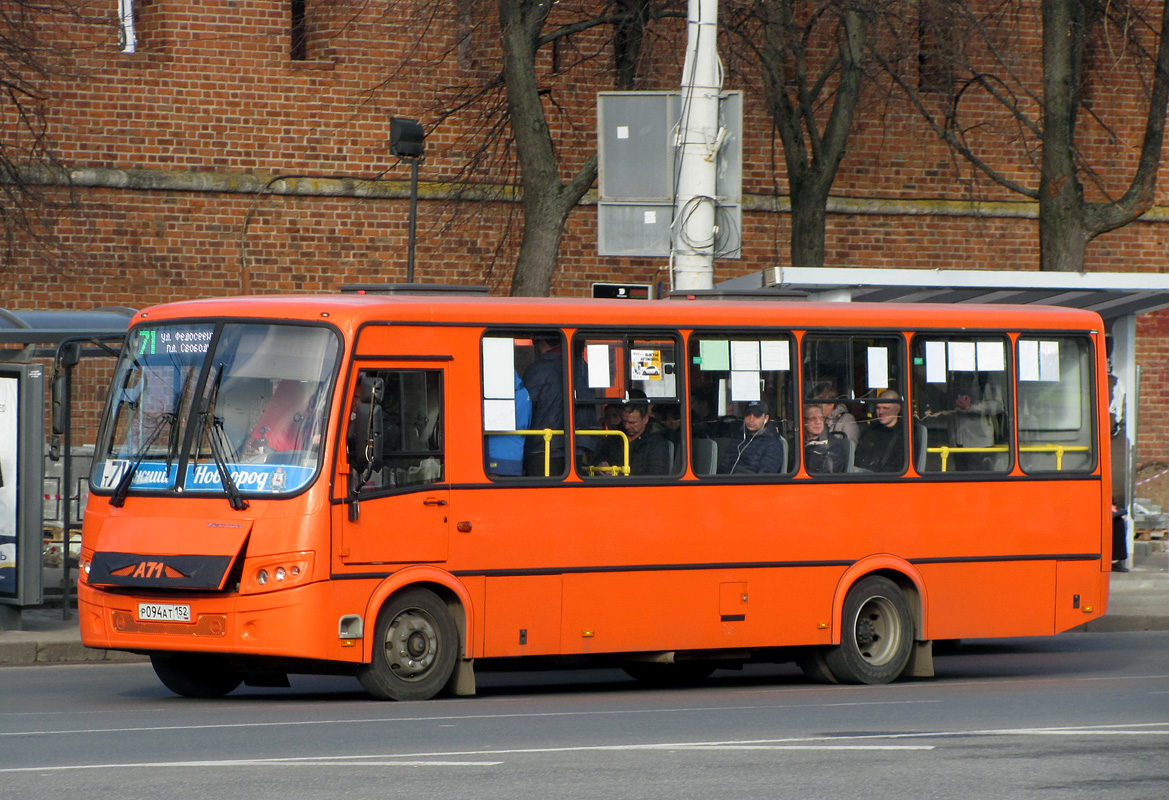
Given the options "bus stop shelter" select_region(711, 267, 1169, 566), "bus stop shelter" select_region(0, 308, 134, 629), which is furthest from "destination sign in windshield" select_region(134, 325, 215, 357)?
"bus stop shelter" select_region(711, 267, 1169, 566)

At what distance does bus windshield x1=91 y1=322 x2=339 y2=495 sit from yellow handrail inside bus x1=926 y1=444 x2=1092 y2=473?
462 cm

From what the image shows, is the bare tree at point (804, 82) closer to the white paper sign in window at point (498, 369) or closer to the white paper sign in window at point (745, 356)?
the white paper sign in window at point (745, 356)

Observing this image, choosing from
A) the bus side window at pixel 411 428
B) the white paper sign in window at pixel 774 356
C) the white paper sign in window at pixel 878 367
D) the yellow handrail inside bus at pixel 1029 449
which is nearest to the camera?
the bus side window at pixel 411 428

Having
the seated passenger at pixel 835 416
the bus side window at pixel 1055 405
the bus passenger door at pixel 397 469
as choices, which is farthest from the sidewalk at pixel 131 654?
the seated passenger at pixel 835 416

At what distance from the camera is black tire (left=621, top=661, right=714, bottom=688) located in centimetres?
1320

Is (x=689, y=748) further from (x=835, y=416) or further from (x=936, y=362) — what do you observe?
(x=936, y=362)

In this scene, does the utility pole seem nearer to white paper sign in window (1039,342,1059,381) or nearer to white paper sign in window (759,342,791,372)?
white paper sign in window (759,342,791,372)

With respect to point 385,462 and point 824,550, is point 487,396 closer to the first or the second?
point 385,462

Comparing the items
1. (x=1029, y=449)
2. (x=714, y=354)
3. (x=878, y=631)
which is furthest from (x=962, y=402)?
(x=714, y=354)

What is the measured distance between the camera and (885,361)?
13.0 meters

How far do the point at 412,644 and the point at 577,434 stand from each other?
5.66ft

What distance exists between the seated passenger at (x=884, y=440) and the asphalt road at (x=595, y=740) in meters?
1.55

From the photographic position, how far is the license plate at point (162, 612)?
1067 centimetres

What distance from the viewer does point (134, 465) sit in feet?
36.6
